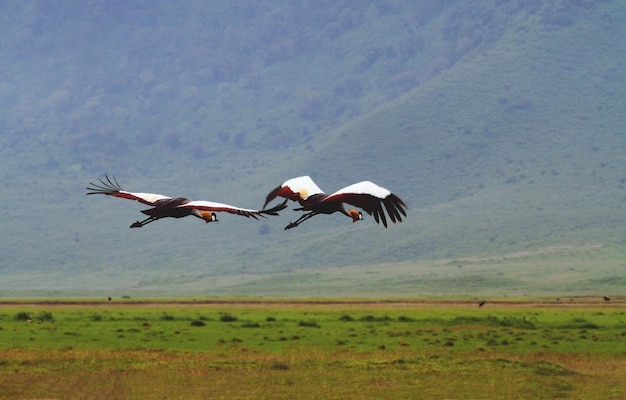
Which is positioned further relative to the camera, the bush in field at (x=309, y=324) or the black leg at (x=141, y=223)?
the bush in field at (x=309, y=324)

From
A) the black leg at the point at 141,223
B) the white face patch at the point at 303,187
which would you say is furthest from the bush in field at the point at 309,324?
the black leg at the point at 141,223

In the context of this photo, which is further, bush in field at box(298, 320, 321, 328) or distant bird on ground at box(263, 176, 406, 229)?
bush in field at box(298, 320, 321, 328)

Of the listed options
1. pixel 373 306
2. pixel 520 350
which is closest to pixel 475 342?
pixel 520 350

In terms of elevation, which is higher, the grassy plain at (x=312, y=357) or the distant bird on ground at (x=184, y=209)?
the distant bird on ground at (x=184, y=209)

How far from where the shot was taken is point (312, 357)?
6378 cm

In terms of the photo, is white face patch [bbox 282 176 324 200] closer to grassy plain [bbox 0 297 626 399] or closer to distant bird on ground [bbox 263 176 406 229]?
distant bird on ground [bbox 263 176 406 229]

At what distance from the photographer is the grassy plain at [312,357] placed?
52.9 meters

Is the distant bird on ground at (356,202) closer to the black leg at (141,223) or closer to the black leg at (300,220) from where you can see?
the black leg at (300,220)

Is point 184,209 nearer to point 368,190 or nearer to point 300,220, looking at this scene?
point 300,220

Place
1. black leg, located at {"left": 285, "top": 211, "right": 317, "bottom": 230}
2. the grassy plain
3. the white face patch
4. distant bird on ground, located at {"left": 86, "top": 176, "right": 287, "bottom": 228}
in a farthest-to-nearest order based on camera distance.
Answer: the grassy plain < the white face patch < black leg, located at {"left": 285, "top": 211, "right": 317, "bottom": 230} < distant bird on ground, located at {"left": 86, "top": 176, "right": 287, "bottom": 228}

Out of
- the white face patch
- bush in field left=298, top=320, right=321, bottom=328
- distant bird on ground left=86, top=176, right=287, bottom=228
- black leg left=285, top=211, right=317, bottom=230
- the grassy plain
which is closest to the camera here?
distant bird on ground left=86, top=176, right=287, bottom=228

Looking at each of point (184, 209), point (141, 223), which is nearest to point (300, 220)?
point (184, 209)

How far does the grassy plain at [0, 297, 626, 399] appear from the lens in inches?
2084

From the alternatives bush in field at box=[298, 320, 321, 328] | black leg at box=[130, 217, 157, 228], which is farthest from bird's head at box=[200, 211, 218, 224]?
bush in field at box=[298, 320, 321, 328]
